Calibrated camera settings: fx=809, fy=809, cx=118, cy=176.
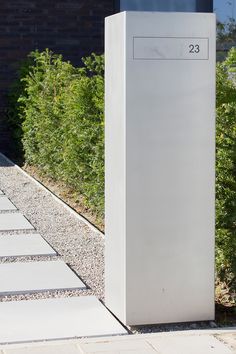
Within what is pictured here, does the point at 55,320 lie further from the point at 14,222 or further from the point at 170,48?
the point at 14,222

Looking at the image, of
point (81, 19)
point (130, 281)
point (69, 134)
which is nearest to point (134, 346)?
point (130, 281)

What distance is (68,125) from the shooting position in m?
8.73

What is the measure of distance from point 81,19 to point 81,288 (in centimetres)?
881

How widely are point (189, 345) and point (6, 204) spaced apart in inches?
181

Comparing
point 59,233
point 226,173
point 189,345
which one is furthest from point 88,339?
point 59,233

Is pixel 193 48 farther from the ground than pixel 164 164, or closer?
farther from the ground

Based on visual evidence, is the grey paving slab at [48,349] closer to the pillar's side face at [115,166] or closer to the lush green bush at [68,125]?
the pillar's side face at [115,166]

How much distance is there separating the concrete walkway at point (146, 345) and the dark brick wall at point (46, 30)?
29.9 feet

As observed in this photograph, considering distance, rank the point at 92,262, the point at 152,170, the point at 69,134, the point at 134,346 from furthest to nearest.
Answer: the point at 69,134
the point at 92,262
the point at 152,170
the point at 134,346

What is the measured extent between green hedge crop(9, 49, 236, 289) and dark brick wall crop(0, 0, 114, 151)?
3.17 ft

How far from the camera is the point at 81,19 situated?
13602 millimetres

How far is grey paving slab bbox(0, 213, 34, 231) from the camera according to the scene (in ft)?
24.4

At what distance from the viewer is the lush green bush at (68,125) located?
309 inches

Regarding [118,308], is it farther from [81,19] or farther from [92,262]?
[81,19]
